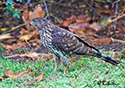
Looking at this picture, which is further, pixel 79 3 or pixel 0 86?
pixel 79 3

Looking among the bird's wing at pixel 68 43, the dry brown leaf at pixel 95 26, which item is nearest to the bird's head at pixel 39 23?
the bird's wing at pixel 68 43

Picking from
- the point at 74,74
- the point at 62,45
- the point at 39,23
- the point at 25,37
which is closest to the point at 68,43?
the point at 62,45

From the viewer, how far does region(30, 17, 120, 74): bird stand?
5.10 m

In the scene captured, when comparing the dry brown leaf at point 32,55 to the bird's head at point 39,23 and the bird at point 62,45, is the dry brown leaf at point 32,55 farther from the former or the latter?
the bird's head at point 39,23

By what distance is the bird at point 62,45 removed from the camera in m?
5.10

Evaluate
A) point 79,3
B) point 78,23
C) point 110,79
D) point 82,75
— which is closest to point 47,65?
point 82,75

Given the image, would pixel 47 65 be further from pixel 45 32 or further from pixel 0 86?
pixel 0 86

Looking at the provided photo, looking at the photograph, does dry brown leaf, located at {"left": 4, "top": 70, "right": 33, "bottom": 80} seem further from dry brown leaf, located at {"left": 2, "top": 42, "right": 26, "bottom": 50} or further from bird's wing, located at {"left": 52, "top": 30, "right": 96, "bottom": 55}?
dry brown leaf, located at {"left": 2, "top": 42, "right": 26, "bottom": 50}

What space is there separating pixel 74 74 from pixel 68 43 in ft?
2.47

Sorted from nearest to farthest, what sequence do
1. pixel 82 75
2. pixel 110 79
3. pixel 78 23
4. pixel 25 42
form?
pixel 110 79, pixel 82 75, pixel 25 42, pixel 78 23

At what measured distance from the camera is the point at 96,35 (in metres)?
7.39

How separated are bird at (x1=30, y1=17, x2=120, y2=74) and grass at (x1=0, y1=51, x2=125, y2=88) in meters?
0.27

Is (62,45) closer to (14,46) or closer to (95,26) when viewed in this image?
(14,46)

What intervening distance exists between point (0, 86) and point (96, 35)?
12.9 ft
